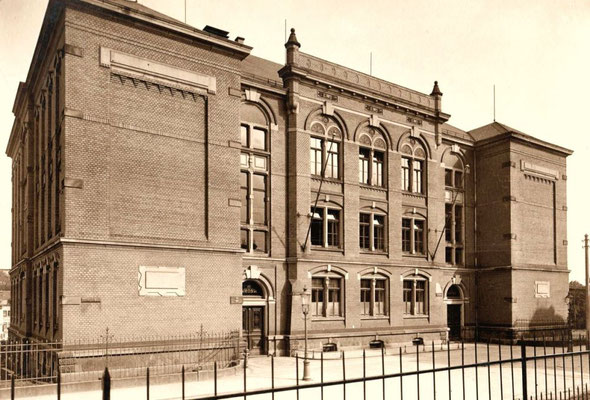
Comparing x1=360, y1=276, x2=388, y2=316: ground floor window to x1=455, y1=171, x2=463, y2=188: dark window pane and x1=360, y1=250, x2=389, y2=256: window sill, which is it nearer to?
x1=360, y1=250, x2=389, y2=256: window sill

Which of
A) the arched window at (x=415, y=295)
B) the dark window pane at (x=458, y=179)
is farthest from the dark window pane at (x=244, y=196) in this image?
the dark window pane at (x=458, y=179)

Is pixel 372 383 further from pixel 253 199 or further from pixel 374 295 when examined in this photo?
pixel 374 295

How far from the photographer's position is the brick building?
2103cm

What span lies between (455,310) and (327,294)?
12.3 m

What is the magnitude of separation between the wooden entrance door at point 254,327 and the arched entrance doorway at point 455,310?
14.5 metres

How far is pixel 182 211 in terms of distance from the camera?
23000 millimetres

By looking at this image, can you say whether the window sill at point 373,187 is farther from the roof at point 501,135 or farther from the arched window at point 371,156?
the roof at point 501,135

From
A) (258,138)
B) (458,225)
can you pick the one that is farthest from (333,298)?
(458,225)

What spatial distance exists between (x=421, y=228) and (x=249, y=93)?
552 inches

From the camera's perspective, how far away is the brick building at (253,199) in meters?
21.0

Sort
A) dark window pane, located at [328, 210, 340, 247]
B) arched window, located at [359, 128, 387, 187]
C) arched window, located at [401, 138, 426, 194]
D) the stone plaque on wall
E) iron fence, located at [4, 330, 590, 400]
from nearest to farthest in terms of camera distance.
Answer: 1. iron fence, located at [4, 330, 590, 400]
2. the stone plaque on wall
3. dark window pane, located at [328, 210, 340, 247]
4. arched window, located at [359, 128, 387, 187]
5. arched window, located at [401, 138, 426, 194]

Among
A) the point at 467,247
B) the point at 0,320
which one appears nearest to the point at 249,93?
the point at 467,247

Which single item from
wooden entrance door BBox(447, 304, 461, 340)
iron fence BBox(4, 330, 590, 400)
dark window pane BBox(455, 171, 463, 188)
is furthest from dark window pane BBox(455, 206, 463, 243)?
iron fence BBox(4, 330, 590, 400)

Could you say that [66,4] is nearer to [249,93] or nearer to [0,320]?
[249,93]
